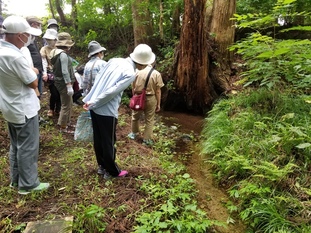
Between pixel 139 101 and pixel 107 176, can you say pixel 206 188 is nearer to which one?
pixel 107 176

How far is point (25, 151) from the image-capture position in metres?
3.28

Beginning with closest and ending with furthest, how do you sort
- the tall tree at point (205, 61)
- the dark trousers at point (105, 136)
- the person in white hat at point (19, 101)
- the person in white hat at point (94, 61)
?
1. the person in white hat at point (19, 101)
2. the dark trousers at point (105, 136)
3. the person in white hat at point (94, 61)
4. the tall tree at point (205, 61)

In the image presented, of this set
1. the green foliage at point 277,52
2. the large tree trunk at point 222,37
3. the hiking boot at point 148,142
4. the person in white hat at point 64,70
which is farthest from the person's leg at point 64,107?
the large tree trunk at point 222,37

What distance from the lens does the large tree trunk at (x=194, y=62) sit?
7059 millimetres

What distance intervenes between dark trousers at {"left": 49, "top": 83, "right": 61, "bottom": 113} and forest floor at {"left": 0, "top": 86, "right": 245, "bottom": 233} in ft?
2.34

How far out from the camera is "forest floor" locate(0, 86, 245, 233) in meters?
3.14

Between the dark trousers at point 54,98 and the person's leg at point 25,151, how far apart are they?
9.12 ft

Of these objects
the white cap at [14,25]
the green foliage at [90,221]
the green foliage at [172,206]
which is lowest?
the green foliage at [172,206]

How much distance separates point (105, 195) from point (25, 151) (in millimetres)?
1182

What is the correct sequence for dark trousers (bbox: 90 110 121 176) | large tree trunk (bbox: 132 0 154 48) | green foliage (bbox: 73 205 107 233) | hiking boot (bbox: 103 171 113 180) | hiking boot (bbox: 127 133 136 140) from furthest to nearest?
large tree trunk (bbox: 132 0 154 48) < hiking boot (bbox: 127 133 136 140) < hiking boot (bbox: 103 171 113 180) < dark trousers (bbox: 90 110 121 176) < green foliage (bbox: 73 205 107 233)

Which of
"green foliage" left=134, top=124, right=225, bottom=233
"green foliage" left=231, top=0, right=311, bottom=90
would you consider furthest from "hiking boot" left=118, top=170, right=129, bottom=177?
"green foliage" left=231, top=0, right=311, bottom=90

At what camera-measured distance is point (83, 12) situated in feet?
33.3

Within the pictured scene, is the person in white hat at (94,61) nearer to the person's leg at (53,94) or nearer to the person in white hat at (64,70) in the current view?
the person in white hat at (64,70)

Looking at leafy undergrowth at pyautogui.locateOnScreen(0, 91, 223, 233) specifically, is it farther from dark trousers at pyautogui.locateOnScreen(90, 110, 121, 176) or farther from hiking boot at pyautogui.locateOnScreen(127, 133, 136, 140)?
hiking boot at pyautogui.locateOnScreen(127, 133, 136, 140)
